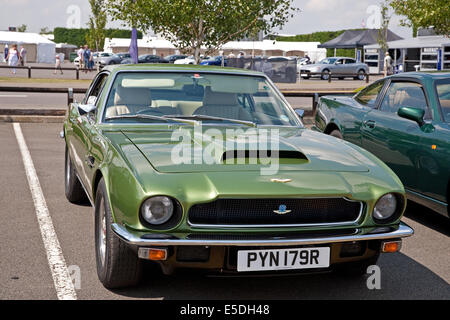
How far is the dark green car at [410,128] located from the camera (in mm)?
5797

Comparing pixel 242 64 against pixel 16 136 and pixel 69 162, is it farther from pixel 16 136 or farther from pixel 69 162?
pixel 69 162

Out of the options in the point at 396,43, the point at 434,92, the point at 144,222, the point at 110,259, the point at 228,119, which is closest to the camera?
the point at 144,222


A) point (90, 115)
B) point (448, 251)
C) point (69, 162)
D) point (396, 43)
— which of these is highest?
point (396, 43)

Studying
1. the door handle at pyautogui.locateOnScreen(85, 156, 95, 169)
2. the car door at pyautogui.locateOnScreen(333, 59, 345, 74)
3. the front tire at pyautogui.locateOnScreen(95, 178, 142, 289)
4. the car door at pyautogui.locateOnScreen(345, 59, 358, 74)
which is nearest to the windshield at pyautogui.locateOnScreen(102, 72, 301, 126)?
the door handle at pyautogui.locateOnScreen(85, 156, 95, 169)

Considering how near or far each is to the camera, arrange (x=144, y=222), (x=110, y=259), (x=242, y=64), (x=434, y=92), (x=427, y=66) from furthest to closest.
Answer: (x=427, y=66) < (x=242, y=64) < (x=434, y=92) < (x=110, y=259) < (x=144, y=222)

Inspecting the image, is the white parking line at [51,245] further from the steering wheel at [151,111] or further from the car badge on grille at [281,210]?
the car badge on grille at [281,210]

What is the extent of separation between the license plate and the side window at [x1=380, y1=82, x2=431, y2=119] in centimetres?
300

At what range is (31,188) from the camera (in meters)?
7.36

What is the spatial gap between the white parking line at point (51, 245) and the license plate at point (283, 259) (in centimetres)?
115

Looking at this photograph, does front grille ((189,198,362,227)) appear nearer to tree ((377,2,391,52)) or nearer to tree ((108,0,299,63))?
tree ((108,0,299,63))

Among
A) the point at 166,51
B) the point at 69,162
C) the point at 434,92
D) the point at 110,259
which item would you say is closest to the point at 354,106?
the point at 434,92

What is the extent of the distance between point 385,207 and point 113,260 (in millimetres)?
1694

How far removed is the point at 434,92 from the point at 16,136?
→ 26.3ft

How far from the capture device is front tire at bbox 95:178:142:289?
387 centimetres
